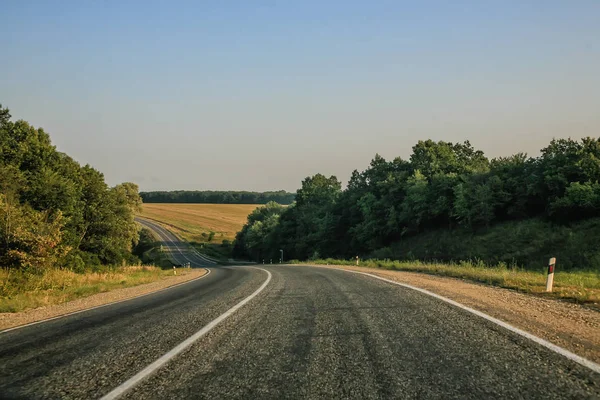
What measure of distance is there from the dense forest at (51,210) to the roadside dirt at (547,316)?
19.7 meters

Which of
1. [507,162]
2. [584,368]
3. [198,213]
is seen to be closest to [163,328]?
[584,368]

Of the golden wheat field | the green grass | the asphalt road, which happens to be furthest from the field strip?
the asphalt road

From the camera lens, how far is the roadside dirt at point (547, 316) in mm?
5215

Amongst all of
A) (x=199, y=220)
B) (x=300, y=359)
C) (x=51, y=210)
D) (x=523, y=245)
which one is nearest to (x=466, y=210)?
(x=523, y=245)

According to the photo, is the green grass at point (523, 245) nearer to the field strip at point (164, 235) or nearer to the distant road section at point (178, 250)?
the distant road section at point (178, 250)

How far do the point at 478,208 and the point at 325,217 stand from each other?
Result: 1270 inches

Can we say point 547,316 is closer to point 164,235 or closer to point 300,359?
point 300,359

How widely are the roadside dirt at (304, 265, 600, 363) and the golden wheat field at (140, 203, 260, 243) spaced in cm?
10968

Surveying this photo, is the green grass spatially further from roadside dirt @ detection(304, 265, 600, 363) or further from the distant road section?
the distant road section

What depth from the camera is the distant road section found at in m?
87.9

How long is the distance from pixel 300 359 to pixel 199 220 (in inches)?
5263

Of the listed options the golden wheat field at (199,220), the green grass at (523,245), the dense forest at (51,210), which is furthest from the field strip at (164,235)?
the green grass at (523,245)

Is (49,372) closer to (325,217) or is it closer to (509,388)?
(509,388)

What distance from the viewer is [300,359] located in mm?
4695
